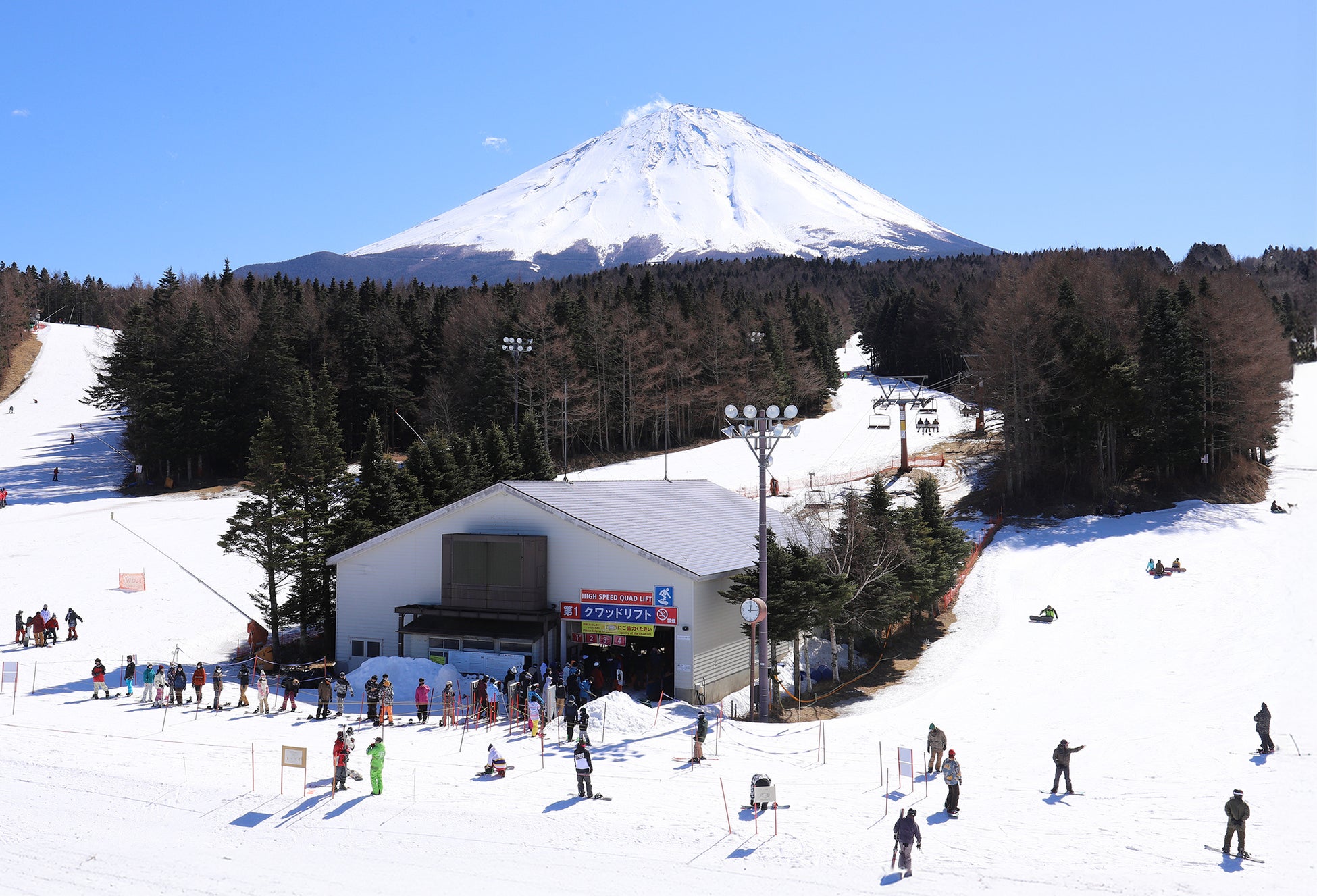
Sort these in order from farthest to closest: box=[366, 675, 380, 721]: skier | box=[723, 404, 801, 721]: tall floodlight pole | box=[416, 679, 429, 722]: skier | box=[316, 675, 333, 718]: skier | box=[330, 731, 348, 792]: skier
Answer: box=[416, 679, 429, 722]: skier → box=[316, 675, 333, 718]: skier → box=[366, 675, 380, 721]: skier → box=[723, 404, 801, 721]: tall floodlight pole → box=[330, 731, 348, 792]: skier

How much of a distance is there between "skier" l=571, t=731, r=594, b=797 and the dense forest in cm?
3009

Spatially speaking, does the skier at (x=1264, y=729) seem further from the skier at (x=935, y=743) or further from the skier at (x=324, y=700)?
the skier at (x=324, y=700)

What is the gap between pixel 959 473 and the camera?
58.4 meters

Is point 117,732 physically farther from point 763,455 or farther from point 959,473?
point 959,473

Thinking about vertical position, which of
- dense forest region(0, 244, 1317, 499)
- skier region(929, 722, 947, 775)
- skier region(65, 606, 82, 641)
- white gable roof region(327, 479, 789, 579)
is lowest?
skier region(929, 722, 947, 775)

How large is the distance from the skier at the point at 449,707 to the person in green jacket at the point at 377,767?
5.81 meters

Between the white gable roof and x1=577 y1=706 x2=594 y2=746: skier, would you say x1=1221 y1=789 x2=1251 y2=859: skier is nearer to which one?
x1=577 y1=706 x2=594 y2=746: skier

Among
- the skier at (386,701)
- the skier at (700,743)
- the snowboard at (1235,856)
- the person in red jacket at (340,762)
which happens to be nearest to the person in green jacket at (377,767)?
the person in red jacket at (340,762)

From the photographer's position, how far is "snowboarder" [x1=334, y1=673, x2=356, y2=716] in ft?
76.7

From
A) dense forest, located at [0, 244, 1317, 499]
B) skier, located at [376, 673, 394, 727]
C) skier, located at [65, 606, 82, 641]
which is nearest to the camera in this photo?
skier, located at [376, 673, 394, 727]

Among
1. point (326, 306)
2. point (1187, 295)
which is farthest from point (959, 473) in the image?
point (326, 306)

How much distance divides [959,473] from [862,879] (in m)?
48.8

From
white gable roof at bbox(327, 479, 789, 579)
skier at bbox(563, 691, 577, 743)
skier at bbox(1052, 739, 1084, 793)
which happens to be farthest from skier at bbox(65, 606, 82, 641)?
skier at bbox(1052, 739, 1084, 793)

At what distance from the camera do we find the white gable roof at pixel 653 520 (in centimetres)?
2691
